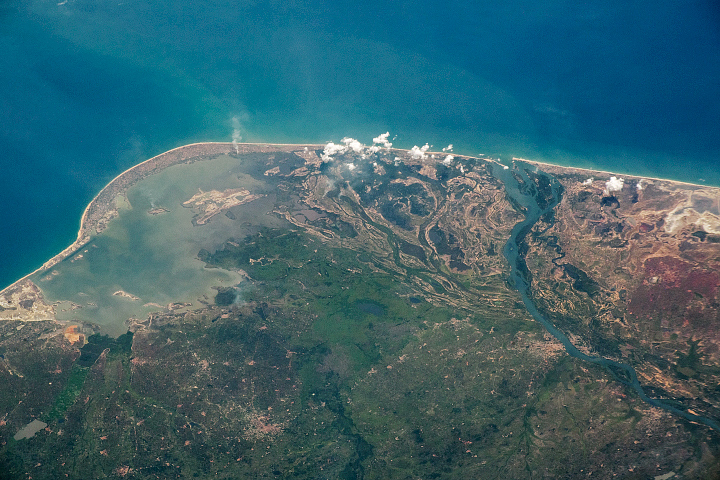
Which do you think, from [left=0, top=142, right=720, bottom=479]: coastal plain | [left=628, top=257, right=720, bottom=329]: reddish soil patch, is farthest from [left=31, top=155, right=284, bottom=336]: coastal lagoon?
[left=628, top=257, right=720, bottom=329]: reddish soil patch

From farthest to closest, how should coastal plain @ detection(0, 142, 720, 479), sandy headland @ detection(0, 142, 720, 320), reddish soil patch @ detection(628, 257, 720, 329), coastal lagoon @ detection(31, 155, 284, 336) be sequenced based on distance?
sandy headland @ detection(0, 142, 720, 320) < coastal lagoon @ detection(31, 155, 284, 336) < reddish soil patch @ detection(628, 257, 720, 329) < coastal plain @ detection(0, 142, 720, 479)

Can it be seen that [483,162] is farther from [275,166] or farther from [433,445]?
[433,445]

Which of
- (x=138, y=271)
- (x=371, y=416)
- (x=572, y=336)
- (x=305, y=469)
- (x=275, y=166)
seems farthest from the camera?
(x=275, y=166)

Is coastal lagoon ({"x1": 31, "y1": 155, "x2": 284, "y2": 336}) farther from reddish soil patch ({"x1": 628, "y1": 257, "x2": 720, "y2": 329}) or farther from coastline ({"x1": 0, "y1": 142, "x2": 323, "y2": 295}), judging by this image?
reddish soil patch ({"x1": 628, "y1": 257, "x2": 720, "y2": 329})

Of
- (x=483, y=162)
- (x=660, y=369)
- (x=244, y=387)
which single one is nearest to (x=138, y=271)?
(x=244, y=387)

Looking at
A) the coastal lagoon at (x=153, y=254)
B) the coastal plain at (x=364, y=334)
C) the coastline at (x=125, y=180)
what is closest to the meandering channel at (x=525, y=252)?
the coastal plain at (x=364, y=334)

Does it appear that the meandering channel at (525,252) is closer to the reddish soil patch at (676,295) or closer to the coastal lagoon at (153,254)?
the reddish soil patch at (676,295)
